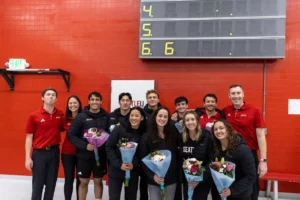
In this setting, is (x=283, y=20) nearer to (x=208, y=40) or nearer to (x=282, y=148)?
(x=208, y=40)

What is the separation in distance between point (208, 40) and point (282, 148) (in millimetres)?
1912

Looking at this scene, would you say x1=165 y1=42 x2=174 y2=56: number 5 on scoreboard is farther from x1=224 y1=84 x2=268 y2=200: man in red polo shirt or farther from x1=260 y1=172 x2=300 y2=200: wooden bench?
x1=260 y1=172 x2=300 y2=200: wooden bench

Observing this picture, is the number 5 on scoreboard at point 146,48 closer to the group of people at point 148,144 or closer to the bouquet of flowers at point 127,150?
the group of people at point 148,144

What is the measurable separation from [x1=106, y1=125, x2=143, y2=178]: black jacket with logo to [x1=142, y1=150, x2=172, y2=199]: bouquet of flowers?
23 centimetres

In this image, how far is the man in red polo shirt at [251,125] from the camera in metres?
2.49

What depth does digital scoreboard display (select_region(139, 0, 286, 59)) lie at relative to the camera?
3090 mm

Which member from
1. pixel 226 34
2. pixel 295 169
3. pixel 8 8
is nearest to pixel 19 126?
pixel 8 8

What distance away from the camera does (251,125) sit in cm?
252

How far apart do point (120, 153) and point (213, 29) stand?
6.87 feet

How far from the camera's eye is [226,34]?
317 centimetres

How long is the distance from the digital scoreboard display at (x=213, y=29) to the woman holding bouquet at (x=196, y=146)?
57.6 inches

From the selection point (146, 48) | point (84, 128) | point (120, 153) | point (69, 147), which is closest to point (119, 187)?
point (120, 153)

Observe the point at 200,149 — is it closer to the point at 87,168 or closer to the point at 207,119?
the point at 207,119

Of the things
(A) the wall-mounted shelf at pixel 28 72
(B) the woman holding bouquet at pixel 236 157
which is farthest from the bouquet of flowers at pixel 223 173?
(A) the wall-mounted shelf at pixel 28 72
